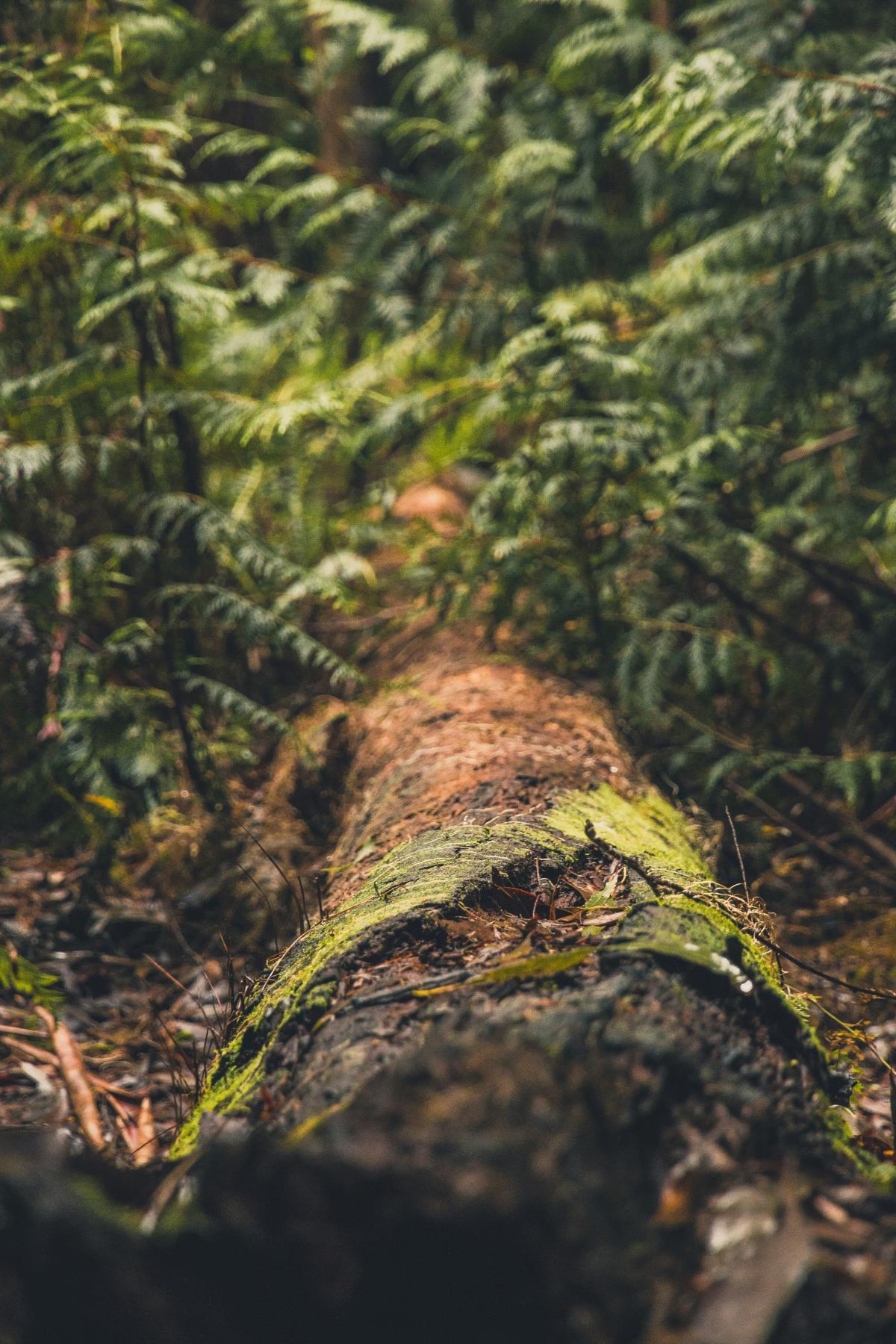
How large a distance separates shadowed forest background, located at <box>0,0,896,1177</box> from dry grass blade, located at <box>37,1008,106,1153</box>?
9cm

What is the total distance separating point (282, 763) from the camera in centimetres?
384

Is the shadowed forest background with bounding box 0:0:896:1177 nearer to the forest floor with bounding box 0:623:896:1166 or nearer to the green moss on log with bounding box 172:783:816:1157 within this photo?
the forest floor with bounding box 0:623:896:1166

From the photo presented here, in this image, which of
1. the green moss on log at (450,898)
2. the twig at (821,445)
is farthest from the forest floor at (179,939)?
the twig at (821,445)

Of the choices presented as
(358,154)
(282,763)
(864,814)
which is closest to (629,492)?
(864,814)

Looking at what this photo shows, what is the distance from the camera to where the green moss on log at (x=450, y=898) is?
1.51m

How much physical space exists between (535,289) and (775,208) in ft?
3.75

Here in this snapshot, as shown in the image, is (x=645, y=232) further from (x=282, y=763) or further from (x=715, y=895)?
(x=715, y=895)

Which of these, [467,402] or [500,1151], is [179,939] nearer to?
[500,1151]

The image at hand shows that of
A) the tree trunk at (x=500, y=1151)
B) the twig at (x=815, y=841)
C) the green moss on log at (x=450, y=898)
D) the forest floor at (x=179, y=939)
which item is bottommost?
the forest floor at (x=179, y=939)

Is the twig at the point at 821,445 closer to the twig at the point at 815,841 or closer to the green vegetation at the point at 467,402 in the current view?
the green vegetation at the point at 467,402

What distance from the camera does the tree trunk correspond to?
86cm

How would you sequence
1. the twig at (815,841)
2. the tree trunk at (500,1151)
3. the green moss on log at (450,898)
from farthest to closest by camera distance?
the twig at (815,841), the green moss on log at (450,898), the tree trunk at (500,1151)

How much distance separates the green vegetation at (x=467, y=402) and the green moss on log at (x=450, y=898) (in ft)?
3.67

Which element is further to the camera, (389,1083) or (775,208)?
(775,208)
